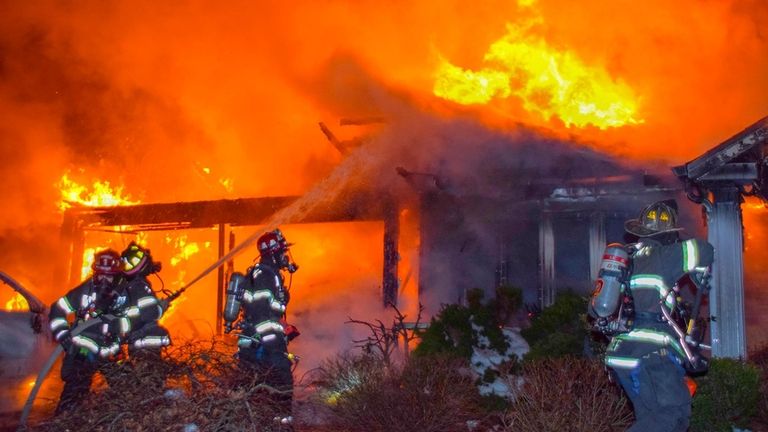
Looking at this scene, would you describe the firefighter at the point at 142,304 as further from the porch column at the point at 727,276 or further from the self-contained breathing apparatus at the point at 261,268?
the porch column at the point at 727,276

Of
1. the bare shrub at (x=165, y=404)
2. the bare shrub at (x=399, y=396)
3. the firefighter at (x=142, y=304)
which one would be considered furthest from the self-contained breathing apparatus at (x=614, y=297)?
the firefighter at (x=142, y=304)

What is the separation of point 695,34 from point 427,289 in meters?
8.85

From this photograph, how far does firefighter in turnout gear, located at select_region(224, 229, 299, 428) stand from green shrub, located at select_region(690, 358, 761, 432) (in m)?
3.70

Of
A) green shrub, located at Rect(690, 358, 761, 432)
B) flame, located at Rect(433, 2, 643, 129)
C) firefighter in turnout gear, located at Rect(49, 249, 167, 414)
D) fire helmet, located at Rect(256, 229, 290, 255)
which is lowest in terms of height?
green shrub, located at Rect(690, 358, 761, 432)

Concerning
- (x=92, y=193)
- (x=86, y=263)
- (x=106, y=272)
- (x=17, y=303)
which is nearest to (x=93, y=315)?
(x=106, y=272)

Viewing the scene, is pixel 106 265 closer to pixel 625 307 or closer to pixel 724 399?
pixel 625 307

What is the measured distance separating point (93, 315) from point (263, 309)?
1607 mm

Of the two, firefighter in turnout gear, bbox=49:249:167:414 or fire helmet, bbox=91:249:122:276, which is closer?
firefighter in turnout gear, bbox=49:249:167:414

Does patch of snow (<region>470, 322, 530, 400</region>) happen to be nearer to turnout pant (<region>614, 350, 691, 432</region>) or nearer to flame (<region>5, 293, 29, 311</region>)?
turnout pant (<region>614, 350, 691, 432</region>)

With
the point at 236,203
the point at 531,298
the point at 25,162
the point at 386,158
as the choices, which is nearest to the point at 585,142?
the point at 531,298

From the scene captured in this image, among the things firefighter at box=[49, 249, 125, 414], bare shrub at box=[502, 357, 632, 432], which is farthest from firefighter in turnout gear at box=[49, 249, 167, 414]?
bare shrub at box=[502, 357, 632, 432]

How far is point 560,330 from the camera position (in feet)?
24.9

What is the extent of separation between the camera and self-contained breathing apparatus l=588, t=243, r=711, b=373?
430 centimetres

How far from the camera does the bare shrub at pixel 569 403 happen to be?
16.1 feet
